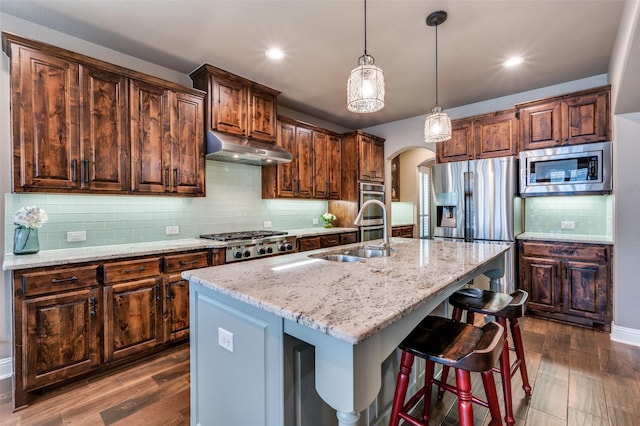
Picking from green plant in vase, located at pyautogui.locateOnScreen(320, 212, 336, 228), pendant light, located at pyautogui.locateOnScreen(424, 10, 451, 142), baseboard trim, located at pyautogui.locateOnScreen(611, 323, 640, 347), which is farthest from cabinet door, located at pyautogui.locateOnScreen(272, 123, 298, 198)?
baseboard trim, located at pyautogui.locateOnScreen(611, 323, 640, 347)

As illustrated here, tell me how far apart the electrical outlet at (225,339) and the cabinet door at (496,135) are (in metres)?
3.67

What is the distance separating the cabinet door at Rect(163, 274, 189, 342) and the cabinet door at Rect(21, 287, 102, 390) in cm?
49

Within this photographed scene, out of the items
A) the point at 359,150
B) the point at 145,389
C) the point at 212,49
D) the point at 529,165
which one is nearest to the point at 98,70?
the point at 212,49

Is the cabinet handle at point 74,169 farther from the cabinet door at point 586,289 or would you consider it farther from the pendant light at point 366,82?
the cabinet door at point 586,289

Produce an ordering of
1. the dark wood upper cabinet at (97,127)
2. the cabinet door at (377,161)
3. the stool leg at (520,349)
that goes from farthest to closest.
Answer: the cabinet door at (377,161) < the dark wood upper cabinet at (97,127) < the stool leg at (520,349)

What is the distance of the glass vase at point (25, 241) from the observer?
2.18 metres

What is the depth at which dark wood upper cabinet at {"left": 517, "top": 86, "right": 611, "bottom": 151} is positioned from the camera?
10.1 feet

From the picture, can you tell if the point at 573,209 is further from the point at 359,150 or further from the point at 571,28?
the point at 359,150

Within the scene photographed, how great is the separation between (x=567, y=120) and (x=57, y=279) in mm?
4868

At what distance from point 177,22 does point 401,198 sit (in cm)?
559

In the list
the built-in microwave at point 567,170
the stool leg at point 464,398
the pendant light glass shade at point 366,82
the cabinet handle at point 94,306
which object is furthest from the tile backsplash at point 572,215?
the cabinet handle at point 94,306

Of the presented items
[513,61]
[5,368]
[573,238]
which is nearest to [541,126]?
[513,61]

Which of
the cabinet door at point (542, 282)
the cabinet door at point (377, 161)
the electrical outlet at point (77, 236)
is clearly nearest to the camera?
the electrical outlet at point (77, 236)

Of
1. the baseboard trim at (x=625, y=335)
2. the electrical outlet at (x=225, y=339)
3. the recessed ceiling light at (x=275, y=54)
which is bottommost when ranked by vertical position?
the baseboard trim at (x=625, y=335)
